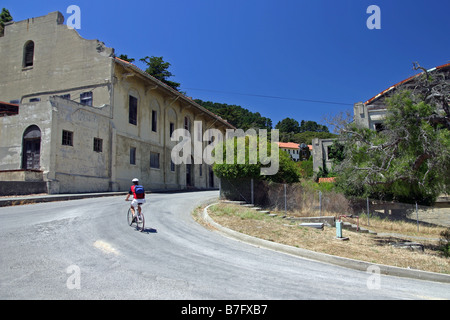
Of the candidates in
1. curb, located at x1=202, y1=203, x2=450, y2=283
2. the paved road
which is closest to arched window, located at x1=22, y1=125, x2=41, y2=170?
the paved road

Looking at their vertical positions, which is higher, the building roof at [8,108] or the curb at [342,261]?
the building roof at [8,108]

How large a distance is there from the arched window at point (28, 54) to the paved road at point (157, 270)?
23.1m

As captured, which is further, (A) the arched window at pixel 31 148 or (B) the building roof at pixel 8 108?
(B) the building roof at pixel 8 108

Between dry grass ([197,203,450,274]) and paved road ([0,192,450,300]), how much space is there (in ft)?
4.60

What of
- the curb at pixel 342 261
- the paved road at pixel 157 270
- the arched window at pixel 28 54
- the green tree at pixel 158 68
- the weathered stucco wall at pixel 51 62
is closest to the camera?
the paved road at pixel 157 270

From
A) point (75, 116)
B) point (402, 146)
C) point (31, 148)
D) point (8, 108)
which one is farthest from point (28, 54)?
point (402, 146)

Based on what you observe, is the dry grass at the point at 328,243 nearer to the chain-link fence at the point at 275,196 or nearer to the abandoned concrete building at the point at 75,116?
the chain-link fence at the point at 275,196

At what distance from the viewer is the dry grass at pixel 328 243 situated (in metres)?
9.29

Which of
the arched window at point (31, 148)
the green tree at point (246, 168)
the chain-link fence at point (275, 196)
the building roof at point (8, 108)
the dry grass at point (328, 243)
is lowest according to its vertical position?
the dry grass at point (328, 243)

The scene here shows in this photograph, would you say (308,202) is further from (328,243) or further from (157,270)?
(157,270)

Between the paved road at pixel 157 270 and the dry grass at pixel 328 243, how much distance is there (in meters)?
1.40

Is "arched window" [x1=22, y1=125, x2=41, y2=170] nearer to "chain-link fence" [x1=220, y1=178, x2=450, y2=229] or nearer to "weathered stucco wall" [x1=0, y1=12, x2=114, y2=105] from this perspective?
"weathered stucco wall" [x1=0, y1=12, x2=114, y2=105]

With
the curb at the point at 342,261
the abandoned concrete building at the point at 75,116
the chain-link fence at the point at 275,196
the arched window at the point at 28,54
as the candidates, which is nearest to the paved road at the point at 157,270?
the curb at the point at 342,261

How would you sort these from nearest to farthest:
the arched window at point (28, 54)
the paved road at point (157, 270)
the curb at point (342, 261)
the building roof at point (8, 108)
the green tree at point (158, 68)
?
the paved road at point (157, 270) < the curb at point (342, 261) < the building roof at point (8, 108) < the arched window at point (28, 54) < the green tree at point (158, 68)
